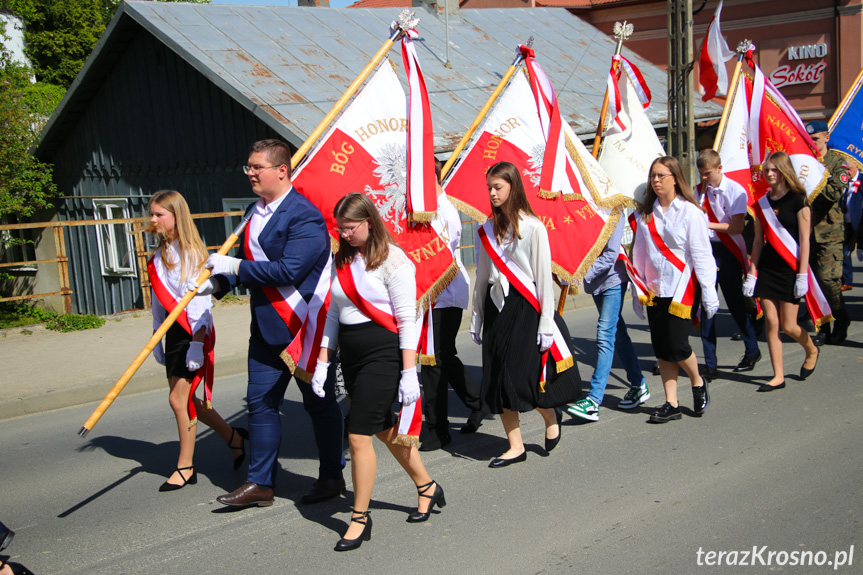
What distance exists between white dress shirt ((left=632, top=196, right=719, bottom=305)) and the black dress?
1161mm

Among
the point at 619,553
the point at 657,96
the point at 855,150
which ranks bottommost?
the point at 619,553

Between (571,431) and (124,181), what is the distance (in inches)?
547

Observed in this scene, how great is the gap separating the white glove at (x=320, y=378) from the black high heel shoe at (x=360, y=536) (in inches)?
24.9

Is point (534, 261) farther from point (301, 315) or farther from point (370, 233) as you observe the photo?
point (301, 315)

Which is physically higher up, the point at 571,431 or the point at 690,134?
the point at 690,134

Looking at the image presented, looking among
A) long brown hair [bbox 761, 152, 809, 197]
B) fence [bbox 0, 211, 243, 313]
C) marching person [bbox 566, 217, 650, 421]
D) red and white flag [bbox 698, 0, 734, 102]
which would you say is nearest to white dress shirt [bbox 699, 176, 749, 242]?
long brown hair [bbox 761, 152, 809, 197]

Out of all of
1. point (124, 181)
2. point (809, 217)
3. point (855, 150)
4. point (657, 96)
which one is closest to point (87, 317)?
point (124, 181)

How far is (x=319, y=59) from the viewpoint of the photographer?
15.7 metres

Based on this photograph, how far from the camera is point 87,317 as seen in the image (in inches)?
452

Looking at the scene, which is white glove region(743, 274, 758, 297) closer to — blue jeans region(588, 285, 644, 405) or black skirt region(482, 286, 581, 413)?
blue jeans region(588, 285, 644, 405)

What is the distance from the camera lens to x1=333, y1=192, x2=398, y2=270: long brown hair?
3918 millimetres

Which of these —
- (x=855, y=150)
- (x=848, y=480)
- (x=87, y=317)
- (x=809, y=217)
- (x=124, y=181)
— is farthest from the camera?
(x=124, y=181)

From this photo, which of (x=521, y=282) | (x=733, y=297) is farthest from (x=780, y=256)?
(x=521, y=282)

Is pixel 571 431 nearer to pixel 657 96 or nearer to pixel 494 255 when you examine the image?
pixel 494 255
